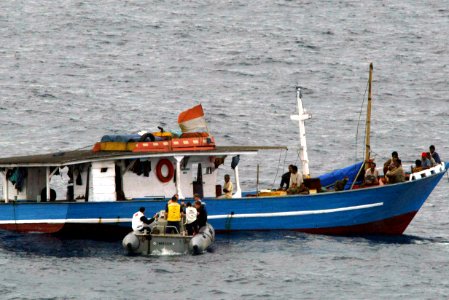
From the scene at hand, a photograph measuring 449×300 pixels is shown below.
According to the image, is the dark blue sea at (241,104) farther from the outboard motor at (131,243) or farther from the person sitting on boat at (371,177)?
the person sitting on boat at (371,177)

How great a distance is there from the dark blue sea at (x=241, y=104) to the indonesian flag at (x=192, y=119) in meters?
5.38

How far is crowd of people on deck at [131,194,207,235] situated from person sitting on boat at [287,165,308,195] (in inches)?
201

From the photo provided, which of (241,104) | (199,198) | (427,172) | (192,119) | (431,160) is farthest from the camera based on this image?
(241,104)

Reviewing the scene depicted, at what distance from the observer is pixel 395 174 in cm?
5844

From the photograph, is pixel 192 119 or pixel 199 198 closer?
pixel 199 198

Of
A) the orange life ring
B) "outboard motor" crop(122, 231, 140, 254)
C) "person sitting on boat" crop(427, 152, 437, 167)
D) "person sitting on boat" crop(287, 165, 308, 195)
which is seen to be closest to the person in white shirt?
"person sitting on boat" crop(287, 165, 308, 195)

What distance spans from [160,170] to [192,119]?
9.25 feet

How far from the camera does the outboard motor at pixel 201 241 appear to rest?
173 feet

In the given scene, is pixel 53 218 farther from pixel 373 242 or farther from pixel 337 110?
pixel 337 110

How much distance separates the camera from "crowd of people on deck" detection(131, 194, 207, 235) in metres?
54.0

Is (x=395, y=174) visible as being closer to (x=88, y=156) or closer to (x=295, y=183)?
(x=295, y=183)

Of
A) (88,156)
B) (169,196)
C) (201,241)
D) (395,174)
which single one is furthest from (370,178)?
(88,156)

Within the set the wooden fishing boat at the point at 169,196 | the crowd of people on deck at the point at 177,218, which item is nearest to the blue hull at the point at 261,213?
the wooden fishing boat at the point at 169,196

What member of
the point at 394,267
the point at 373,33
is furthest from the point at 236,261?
the point at 373,33
